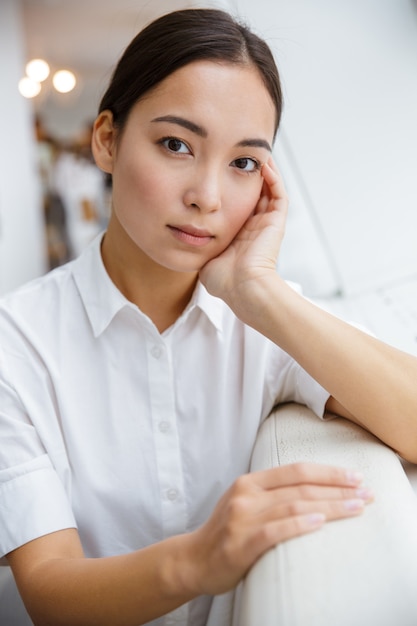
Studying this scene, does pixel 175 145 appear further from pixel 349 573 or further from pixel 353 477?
pixel 349 573

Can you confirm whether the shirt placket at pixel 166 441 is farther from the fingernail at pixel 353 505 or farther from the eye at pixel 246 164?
the fingernail at pixel 353 505

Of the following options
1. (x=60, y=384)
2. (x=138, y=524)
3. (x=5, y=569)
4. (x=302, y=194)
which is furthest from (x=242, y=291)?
(x=302, y=194)

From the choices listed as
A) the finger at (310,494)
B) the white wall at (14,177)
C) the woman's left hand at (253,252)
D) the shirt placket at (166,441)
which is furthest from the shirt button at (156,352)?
the white wall at (14,177)

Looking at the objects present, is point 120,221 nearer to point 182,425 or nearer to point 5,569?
point 182,425

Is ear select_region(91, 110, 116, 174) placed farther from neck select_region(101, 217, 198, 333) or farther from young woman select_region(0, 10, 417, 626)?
neck select_region(101, 217, 198, 333)

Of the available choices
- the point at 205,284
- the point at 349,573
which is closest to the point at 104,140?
the point at 205,284

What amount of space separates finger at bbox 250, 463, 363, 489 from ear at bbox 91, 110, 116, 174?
686 mm

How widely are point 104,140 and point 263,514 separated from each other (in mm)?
783

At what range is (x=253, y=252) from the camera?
1.10 metres

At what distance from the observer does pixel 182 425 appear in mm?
1145

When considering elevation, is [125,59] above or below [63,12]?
below

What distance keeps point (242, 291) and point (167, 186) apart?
0.21m

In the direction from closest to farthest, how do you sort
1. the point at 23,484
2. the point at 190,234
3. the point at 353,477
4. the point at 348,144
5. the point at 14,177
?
1. the point at 353,477
2. the point at 23,484
3. the point at 190,234
4. the point at 348,144
5. the point at 14,177

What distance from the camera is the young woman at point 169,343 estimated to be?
3.14ft
